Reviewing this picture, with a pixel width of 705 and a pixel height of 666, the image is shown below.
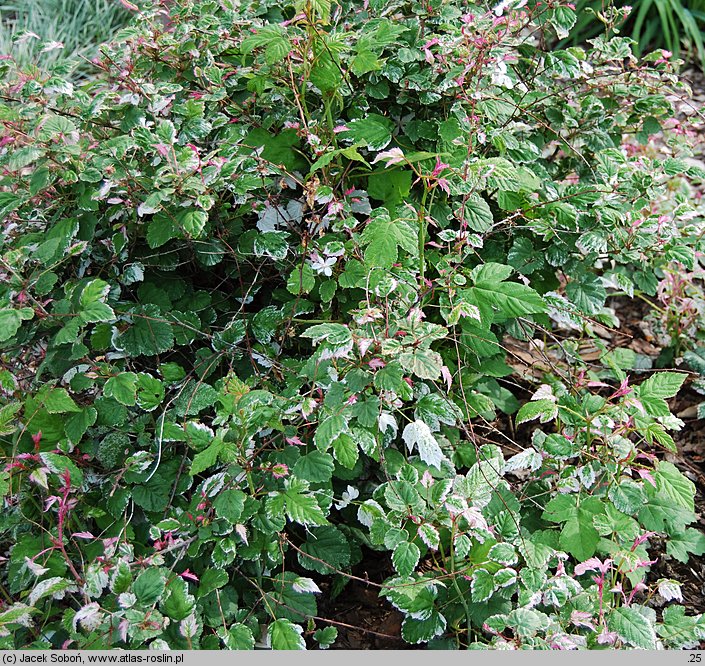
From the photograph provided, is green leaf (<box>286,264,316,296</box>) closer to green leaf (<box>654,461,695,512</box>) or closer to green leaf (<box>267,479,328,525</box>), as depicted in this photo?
green leaf (<box>267,479,328,525</box>)

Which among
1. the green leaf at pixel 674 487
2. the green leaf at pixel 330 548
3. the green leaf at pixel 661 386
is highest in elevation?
the green leaf at pixel 661 386

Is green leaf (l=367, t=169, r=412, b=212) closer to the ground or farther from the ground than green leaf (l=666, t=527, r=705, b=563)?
farther from the ground

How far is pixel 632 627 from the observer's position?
1434 millimetres

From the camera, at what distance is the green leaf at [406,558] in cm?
145

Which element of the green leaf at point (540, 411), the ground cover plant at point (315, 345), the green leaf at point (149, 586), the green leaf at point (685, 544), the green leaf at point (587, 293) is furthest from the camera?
the green leaf at point (587, 293)

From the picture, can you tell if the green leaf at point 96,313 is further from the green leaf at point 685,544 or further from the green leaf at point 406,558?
the green leaf at point 685,544

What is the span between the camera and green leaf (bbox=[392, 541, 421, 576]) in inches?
57.0

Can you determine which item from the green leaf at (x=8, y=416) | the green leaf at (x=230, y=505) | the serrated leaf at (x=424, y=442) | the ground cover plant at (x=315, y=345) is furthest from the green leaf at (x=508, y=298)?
the green leaf at (x=8, y=416)

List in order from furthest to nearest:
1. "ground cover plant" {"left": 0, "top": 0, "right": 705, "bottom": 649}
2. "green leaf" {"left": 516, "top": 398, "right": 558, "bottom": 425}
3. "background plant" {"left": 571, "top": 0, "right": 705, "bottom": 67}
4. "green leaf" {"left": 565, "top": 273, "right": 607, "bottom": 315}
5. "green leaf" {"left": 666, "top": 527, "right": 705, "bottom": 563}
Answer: "background plant" {"left": 571, "top": 0, "right": 705, "bottom": 67} → "green leaf" {"left": 565, "top": 273, "right": 607, "bottom": 315} → "green leaf" {"left": 666, "top": 527, "right": 705, "bottom": 563} → "green leaf" {"left": 516, "top": 398, "right": 558, "bottom": 425} → "ground cover plant" {"left": 0, "top": 0, "right": 705, "bottom": 649}

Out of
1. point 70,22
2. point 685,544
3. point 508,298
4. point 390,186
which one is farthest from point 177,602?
point 70,22

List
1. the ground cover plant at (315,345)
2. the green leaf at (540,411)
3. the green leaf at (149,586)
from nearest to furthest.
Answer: the green leaf at (149,586), the ground cover plant at (315,345), the green leaf at (540,411)

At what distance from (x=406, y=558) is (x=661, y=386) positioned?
2.41ft

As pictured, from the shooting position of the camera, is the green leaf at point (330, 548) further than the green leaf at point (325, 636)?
Yes

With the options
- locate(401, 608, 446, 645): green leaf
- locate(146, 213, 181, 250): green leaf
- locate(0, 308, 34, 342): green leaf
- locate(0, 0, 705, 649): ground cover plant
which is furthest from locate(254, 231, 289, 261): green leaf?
locate(401, 608, 446, 645): green leaf
